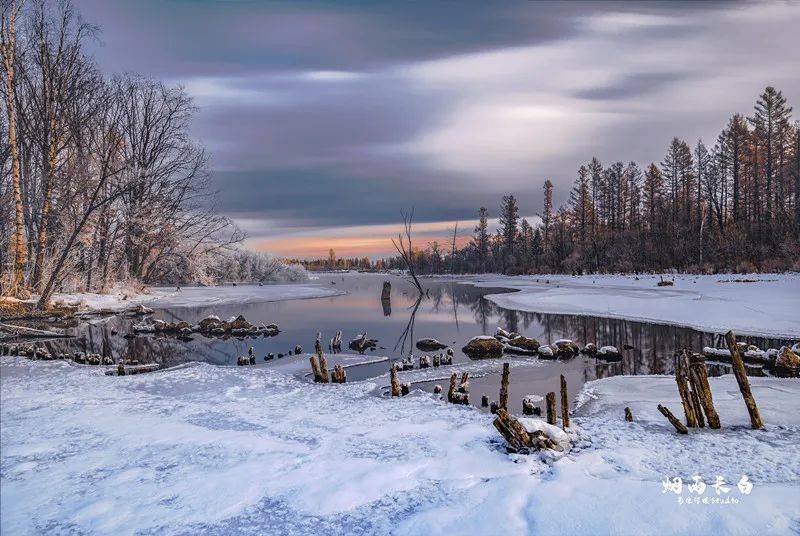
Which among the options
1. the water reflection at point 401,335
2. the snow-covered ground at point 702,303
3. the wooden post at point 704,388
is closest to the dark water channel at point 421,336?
the water reflection at point 401,335

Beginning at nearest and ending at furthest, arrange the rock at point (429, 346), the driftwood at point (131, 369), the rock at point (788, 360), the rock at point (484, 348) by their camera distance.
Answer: the driftwood at point (131, 369) < the rock at point (788, 360) < the rock at point (484, 348) < the rock at point (429, 346)

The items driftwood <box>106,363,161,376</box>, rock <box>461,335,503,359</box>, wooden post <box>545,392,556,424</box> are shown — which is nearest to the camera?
wooden post <box>545,392,556,424</box>

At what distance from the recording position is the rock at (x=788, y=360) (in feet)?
36.5

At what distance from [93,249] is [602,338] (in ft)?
86.7

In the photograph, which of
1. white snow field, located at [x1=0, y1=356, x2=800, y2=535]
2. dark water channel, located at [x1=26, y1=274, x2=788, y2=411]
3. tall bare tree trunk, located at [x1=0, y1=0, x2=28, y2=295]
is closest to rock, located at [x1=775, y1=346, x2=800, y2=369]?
dark water channel, located at [x1=26, y1=274, x2=788, y2=411]

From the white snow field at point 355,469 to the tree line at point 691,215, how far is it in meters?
31.1

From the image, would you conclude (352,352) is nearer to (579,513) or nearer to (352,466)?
(352,466)

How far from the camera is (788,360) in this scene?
440 inches

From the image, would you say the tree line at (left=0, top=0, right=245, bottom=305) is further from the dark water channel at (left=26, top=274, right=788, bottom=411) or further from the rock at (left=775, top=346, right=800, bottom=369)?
the rock at (left=775, top=346, right=800, bottom=369)

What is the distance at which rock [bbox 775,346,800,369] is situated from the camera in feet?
36.5

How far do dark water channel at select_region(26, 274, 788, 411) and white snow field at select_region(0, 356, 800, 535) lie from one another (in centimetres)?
285

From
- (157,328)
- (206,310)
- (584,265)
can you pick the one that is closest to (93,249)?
(206,310)

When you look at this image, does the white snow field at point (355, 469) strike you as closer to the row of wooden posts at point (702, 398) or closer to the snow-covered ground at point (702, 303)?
the row of wooden posts at point (702, 398)

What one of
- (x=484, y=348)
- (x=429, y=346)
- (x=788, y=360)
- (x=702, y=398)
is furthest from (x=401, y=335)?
(x=702, y=398)
